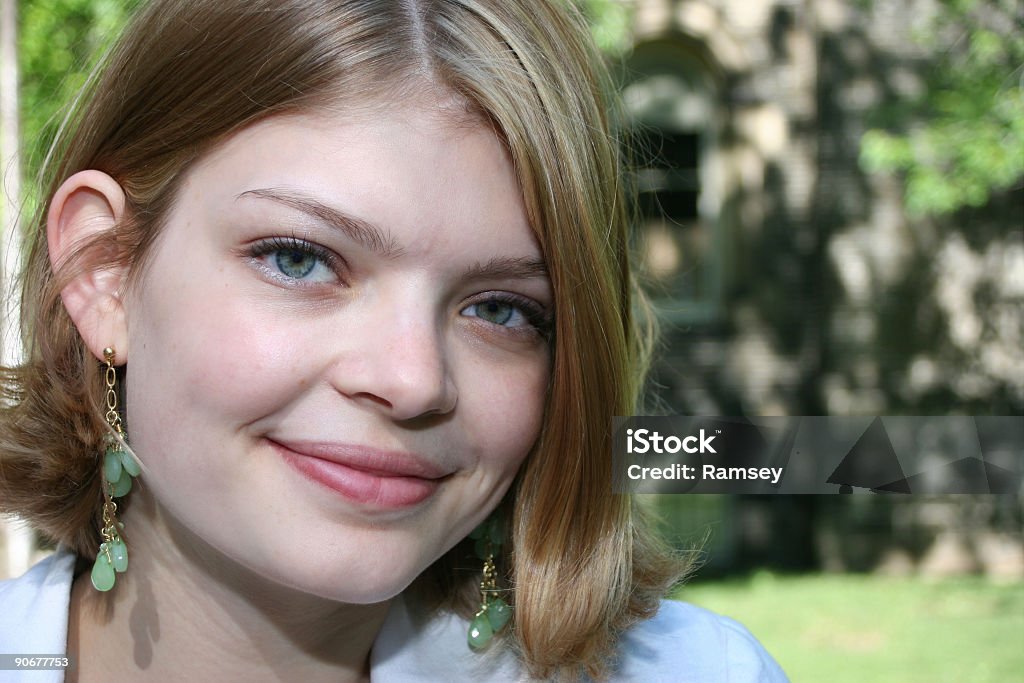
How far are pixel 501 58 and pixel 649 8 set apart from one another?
29.2 ft

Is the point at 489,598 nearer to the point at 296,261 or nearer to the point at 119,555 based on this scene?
the point at 119,555

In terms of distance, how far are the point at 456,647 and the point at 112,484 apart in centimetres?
73

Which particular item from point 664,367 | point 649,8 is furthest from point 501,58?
point 649,8

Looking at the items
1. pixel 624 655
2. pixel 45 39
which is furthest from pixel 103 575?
pixel 45 39

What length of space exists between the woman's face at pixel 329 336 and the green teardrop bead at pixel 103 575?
1.12 feet

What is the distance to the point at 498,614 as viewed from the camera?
7.04ft

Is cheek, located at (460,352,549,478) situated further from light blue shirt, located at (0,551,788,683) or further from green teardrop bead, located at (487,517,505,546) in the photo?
light blue shirt, located at (0,551,788,683)

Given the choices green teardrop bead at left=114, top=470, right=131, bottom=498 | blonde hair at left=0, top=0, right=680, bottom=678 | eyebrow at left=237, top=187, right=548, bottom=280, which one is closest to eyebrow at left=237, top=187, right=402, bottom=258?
eyebrow at left=237, top=187, right=548, bottom=280

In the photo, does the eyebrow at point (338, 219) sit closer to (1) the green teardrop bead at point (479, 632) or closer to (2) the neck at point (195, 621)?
(2) the neck at point (195, 621)

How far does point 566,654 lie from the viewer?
80.1 inches

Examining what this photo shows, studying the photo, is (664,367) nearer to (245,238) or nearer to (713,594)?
(713,594)

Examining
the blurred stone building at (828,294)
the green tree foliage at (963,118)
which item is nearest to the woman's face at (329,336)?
the green tree foliage at (963,118)

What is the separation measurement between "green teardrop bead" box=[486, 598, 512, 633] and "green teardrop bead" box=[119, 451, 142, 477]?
2.35ft

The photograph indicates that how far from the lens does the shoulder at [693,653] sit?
6.90 feet
